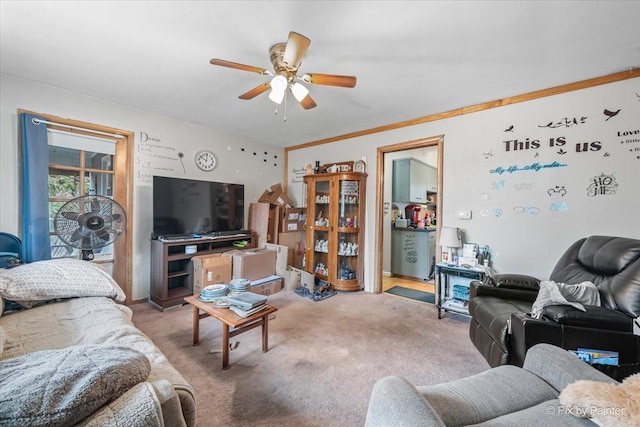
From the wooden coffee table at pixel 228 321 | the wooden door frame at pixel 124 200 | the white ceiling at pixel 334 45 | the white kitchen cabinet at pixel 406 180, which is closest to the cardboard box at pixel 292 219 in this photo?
the white kitchen cabinet at pixel 406 180

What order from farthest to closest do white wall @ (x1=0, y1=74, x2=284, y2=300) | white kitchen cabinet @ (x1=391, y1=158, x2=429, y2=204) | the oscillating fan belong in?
1. white kitchen cabinet @ (x1=391, y1=158, x2=429, y2=204)
2. white wall @ (x1=0, y1=74, x2=284, y2=300)
3. the oscillating fan

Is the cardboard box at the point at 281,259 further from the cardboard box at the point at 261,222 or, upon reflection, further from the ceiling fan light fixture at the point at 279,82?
the ceiling fan light fixture at the point at 279,82

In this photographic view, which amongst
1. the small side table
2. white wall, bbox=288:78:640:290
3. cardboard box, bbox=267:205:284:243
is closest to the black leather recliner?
white wall, bbox=288:78:640:290

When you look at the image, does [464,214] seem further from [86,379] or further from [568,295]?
[86,379]

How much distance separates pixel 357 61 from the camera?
204 centimetres

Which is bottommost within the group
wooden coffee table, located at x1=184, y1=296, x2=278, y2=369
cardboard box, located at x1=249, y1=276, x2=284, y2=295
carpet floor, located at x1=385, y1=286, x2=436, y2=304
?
carpet floor, located at x1=385, y1=286, x2=436, y2=304

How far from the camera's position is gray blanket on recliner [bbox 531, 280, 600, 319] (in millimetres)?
1659

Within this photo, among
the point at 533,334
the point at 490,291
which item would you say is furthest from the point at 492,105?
the point at 533,334

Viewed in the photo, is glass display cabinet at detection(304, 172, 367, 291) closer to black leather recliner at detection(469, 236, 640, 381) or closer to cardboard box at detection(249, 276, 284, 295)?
cardboard box at detection(249, 276, 284, 295)

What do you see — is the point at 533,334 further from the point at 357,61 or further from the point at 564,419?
the point at 357,61

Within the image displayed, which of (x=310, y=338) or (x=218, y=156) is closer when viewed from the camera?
(x=310, y=338)

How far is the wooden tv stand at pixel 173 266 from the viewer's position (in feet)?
9.68

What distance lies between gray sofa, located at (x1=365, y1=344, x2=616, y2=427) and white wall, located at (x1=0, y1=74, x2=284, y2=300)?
134 inches

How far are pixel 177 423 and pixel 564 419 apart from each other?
1297 mm
